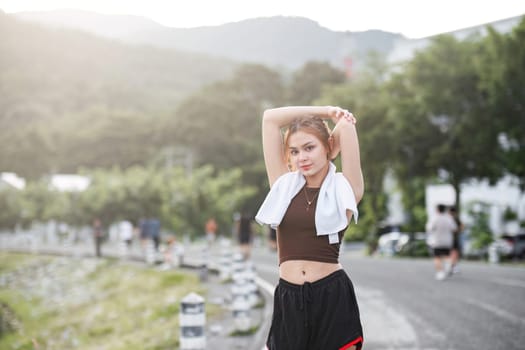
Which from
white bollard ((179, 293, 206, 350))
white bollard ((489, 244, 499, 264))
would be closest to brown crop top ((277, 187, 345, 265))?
white bollard ((179, 293, 206, 350))

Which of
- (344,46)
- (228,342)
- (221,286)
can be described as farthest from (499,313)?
(344,46)

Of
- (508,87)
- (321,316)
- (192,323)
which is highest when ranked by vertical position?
(508,87)

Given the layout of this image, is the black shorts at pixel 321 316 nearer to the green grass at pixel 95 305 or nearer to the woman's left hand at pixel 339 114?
the woman's left hand at pixel 339 114

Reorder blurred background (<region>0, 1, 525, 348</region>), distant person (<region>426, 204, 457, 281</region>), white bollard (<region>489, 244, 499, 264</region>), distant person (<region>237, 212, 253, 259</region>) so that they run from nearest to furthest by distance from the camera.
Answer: distant person (<region>426, 204, 457, 281</region>) < blurred background (<region>0, 1, 525, 348</region>) < distant person (<region>237, 212, 253, 259</region>) < white bollard (<region>489, 244, 499, 264</region>)

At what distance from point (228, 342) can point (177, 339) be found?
1510 millimetres

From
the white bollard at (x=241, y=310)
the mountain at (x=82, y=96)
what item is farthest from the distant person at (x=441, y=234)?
the mountain at (x=82, y=96)

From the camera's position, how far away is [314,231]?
3.57 m

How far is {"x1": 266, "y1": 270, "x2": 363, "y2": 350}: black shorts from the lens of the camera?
3.53 m

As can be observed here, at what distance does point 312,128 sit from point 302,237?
0.55 meters

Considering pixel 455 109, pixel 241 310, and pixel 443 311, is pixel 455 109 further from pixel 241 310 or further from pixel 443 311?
pixel 241 310

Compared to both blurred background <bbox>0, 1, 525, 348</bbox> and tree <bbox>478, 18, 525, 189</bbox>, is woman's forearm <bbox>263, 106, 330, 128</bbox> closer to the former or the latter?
blurred background <bbox>0, 1, 525, 348</bbox>

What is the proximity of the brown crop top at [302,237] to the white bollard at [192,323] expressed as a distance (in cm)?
366

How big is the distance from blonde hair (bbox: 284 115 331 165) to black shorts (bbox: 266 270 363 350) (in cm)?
67

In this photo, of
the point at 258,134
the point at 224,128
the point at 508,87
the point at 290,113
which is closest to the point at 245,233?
the point at 508,87
